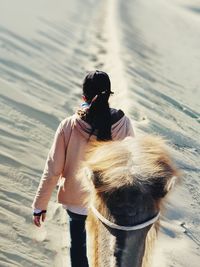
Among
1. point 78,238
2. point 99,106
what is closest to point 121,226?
point 99,106

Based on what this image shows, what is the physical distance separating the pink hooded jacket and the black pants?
109 mm

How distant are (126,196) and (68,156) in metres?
1.47

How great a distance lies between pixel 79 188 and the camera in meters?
3.76

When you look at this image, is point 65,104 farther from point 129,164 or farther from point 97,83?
point 129,164

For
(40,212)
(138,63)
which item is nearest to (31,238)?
(40,212)

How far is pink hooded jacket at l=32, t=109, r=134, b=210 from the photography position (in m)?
3.61

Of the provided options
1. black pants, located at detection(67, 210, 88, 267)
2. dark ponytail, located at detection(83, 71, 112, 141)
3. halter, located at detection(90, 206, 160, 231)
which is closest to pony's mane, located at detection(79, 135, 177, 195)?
halter, located at detection(90, 206, 160, 231)

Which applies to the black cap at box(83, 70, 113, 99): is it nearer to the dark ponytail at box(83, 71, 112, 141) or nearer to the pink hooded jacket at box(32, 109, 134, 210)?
the dark ponytail at box(83, 71, 112, 141)

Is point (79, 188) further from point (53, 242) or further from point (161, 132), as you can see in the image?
point (161, 132)

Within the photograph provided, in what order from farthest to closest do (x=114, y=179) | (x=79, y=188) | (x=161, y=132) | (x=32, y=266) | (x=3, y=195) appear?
(x=161, y=132)
(x=3, y=195)
(x=32, y=266)
(x=79, y=188)
(x=114, y=179)

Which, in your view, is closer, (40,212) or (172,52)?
(40,212)

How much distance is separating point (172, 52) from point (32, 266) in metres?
21.2

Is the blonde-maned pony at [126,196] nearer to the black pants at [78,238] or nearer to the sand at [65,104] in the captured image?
the sand at [65,104]

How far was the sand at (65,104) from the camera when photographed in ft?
19.6
